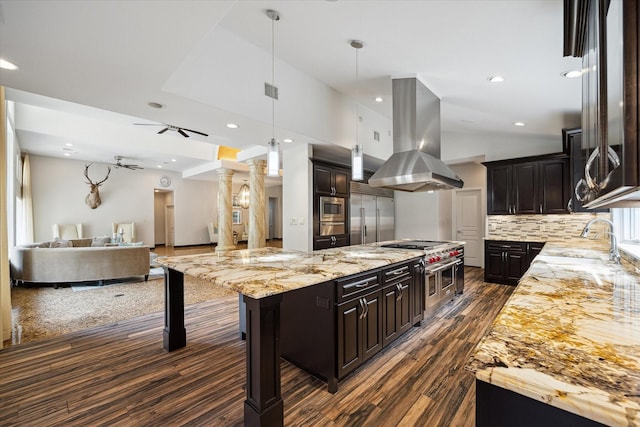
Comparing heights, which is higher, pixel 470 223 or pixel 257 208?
pixel 257 208

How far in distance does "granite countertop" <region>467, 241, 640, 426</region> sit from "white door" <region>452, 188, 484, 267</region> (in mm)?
6129

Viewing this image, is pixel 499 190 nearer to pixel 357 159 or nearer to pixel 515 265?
pixel 515 265

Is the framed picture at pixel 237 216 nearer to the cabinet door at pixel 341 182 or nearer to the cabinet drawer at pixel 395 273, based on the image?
the cabinet door at pixel 341 182

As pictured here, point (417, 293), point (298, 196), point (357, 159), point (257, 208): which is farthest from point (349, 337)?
point (257, 208)

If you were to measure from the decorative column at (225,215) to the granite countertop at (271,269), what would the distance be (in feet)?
19.9

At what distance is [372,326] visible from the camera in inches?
96.3

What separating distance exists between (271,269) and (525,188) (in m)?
5.29

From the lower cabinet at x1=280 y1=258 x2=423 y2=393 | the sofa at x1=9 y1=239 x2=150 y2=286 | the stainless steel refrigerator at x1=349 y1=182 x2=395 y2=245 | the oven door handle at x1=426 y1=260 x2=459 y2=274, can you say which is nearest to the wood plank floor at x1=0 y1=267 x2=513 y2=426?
the lower cabinet at x1=280 y1=258 x2=423 y2=393

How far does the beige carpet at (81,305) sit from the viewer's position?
3.36m

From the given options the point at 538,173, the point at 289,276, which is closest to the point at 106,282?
the point at 289,276

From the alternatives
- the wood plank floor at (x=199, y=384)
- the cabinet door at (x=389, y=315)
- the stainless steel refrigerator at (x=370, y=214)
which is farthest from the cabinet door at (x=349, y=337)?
the stainless steel refrigerator at (x=370, y=214)

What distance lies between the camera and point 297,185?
4.77 meters

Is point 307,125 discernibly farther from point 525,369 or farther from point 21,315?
point 21,315

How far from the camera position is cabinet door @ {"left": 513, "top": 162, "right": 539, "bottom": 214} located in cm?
513
